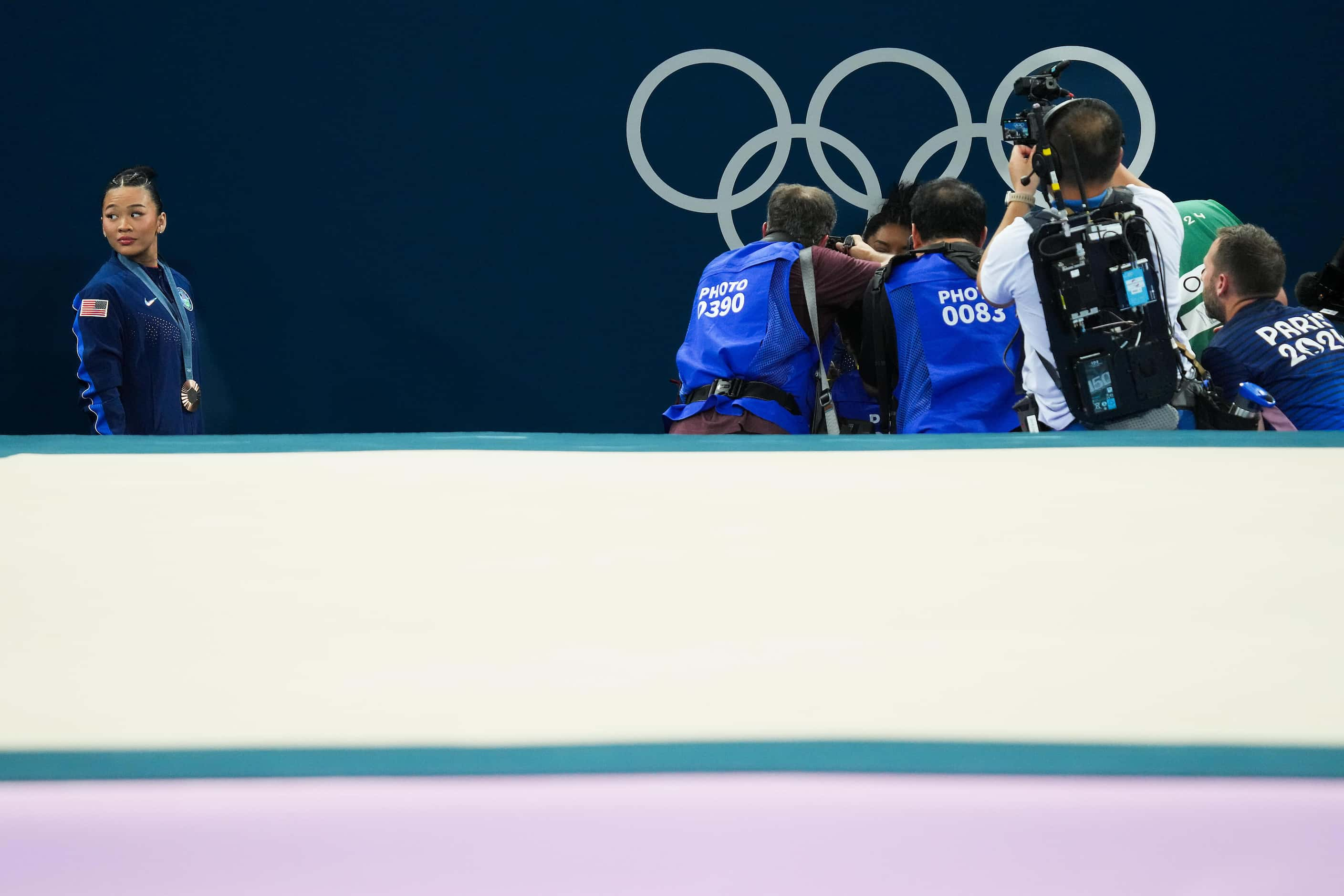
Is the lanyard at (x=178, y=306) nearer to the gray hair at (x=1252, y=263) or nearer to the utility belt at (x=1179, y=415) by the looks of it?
the utility belt at (x=1179, y=415)

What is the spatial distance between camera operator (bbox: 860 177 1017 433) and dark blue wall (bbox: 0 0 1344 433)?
6.25 ft

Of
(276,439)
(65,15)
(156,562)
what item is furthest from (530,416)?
(156,562)

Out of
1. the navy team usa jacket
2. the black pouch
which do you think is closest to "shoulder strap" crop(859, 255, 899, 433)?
the black pouch

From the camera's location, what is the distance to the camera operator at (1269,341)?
2.62m

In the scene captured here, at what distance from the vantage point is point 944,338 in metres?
2.68

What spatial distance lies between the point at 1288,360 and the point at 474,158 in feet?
10.1

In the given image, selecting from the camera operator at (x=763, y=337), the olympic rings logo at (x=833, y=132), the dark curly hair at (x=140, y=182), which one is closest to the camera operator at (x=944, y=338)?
the camera operator at (x=763, y=337)

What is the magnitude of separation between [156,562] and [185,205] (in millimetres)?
3927

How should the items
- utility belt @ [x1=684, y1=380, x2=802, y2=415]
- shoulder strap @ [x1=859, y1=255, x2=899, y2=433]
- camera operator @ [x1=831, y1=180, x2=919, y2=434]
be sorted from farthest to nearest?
camera operator @ [x1=831, y1=180, x2=919, y2=434] < utility belt @ [x1=684, y1=380, x2=802, y2=415] < shoulder strap @ [x1=859, y1=255, x2=899, y2=433]

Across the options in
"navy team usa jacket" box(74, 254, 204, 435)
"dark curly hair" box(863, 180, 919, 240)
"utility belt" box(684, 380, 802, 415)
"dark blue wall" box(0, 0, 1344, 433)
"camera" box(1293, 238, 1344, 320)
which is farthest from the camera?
"dark blue wall" box(0, 0, 1344, 433)

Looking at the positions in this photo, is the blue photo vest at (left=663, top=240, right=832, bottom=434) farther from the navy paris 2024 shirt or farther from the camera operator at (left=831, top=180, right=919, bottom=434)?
the navy paris 2024 shirt

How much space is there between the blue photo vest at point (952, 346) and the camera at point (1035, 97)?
454 millimetres

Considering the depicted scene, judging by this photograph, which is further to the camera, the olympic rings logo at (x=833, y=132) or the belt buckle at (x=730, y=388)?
the olympic rings logo at (x=833, y=132)

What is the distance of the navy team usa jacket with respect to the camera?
3.36 meters
